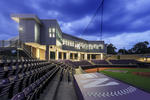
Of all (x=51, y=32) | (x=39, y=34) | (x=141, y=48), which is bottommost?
Result: (x=141, y=48)

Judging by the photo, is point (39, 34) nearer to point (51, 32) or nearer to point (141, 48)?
point (51, 32)

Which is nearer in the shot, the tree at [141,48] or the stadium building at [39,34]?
→ the stadium building at [39,34]

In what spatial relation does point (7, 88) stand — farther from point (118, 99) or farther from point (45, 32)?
point (45, 32)

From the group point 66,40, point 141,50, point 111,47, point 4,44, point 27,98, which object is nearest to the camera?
point 27,98

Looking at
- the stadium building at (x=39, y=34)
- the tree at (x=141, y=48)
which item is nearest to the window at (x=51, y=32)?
the stadium building at (x=39, y=34)

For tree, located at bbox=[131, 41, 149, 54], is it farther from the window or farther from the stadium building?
the window

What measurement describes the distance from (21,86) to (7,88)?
0.55 m

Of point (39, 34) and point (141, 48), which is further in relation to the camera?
point (141, 48)

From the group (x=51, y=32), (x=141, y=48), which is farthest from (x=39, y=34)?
(x=141, y=48)

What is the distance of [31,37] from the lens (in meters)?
12.5

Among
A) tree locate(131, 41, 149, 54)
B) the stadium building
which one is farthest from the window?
tree locate(131, 41, 149, 54)

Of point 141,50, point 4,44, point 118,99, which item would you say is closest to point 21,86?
point 118,99

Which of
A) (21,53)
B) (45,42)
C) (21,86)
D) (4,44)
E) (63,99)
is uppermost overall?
(45,42)

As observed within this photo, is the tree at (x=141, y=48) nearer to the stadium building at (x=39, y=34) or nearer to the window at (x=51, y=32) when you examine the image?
the stadium building at (x=39, y=34)
